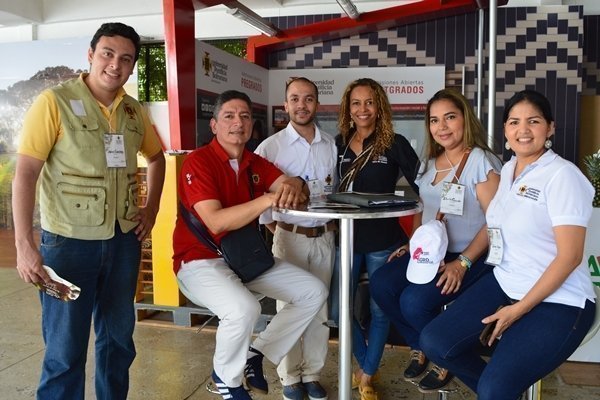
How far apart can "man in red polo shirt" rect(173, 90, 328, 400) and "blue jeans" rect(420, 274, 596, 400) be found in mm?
642

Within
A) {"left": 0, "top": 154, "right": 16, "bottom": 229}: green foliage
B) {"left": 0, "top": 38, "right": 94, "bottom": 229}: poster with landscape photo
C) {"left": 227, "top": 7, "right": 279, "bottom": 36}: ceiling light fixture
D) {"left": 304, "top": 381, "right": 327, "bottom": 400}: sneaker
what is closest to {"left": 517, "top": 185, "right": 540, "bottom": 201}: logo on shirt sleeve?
{"left": 304, "top": 381, "right": 327, "bottom": 400}: sneaker

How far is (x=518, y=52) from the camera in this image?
20.2ft

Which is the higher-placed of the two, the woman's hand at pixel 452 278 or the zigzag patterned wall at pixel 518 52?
the zigzag patterned wall at pixel 518 52

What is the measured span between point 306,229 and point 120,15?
5.71m

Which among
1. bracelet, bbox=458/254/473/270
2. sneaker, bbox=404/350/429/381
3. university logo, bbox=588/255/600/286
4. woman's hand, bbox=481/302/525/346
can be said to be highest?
bracelet, bbox=458/254/473/270

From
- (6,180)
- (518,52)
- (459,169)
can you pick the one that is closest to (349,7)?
(518,52)

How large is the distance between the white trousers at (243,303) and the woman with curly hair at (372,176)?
0.99 feet

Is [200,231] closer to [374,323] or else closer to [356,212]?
[356,212]

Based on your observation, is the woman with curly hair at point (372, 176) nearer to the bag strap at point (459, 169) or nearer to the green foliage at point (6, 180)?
the bag strap at point (459, 169)

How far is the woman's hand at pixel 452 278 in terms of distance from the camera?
6.89 ft

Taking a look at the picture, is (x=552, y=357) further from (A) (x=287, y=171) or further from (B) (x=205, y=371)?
(B) (x=205, y=371)

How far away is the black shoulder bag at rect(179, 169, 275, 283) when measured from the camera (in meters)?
2.22

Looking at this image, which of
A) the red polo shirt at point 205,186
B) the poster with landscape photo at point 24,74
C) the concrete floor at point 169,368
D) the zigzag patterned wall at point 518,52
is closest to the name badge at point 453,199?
the red polo shirt at point 205,186

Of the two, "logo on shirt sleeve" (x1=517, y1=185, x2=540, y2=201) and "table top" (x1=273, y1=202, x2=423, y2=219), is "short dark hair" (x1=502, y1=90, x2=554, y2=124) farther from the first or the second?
"table top" (x1=273, y1=202, x2=423, y2=219)
